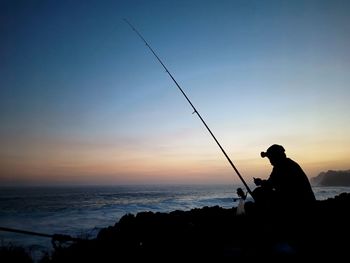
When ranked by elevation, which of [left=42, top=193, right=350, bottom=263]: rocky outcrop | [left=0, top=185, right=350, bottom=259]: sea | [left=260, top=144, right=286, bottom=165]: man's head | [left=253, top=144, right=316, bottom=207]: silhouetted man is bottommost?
[left=0, top=185, right=350, bottom=259]: sea

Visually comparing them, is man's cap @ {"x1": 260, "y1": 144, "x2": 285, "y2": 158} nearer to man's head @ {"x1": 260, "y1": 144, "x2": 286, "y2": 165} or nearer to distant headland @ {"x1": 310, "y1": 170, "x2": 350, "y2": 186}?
man's head @ {"x1": 260, "y1": 144, "x2": 286, "y2": 165}

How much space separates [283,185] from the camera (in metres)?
3.80

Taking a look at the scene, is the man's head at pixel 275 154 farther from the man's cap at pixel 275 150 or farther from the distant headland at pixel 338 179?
the distant headland at pixel 338 179

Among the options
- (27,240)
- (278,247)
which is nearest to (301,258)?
(278,247)

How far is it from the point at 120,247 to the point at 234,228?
427 centimetres

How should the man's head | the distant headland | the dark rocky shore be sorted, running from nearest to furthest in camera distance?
1. the dark rocky shore
2. the man's head
3. the distant headland

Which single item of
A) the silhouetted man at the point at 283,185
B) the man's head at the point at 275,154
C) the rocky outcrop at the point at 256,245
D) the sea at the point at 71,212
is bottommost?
the sea at the point at 71,212

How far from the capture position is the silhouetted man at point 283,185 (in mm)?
3680

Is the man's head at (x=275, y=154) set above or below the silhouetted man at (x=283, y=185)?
above

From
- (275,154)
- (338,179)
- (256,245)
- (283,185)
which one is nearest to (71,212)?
(256,245)

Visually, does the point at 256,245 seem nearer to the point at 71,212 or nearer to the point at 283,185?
the point at 283,185

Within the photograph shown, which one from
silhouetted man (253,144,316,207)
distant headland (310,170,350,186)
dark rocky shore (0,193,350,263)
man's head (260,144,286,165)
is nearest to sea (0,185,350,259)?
dark rocky shore (0,193,350,263)

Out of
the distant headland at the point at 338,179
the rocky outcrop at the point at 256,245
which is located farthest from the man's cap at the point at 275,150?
the distant headland at the point at 338,179

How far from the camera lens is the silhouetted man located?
3.68 m
